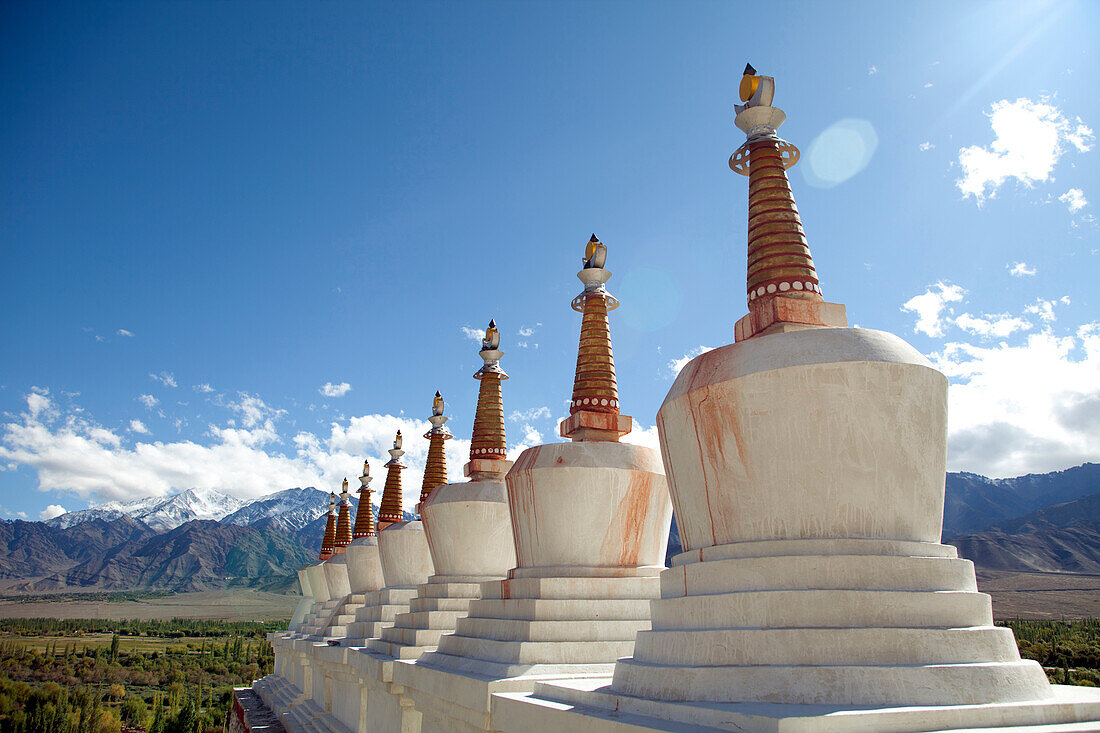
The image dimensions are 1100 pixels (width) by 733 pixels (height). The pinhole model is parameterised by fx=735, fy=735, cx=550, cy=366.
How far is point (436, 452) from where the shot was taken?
Answer: 1700 cm

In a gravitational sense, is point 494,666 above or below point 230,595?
above

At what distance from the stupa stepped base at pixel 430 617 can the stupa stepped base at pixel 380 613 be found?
2137 mm

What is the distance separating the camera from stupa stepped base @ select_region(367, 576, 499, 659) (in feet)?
36.5

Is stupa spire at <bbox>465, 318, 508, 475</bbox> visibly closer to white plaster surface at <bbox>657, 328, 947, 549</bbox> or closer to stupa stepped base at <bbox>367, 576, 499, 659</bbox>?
stupa stepped base at <bbox>367, 576, 499, 659</bbox>

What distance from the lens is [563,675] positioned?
771cm

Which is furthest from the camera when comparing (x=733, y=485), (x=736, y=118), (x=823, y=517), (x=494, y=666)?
(x=494, y=666)

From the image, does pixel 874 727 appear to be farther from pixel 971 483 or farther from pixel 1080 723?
pixel 971 483

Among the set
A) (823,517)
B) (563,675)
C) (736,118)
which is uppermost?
(736,118)

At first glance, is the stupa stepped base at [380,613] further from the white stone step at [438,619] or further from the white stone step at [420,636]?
the white stone step at [438,619]

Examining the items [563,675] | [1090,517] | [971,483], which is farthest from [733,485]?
[971,483]

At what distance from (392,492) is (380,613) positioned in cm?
522

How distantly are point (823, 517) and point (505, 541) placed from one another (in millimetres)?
8164

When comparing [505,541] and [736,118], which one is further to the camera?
[505,541]

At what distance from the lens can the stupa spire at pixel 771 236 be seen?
20.8ft
